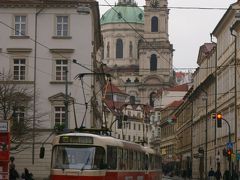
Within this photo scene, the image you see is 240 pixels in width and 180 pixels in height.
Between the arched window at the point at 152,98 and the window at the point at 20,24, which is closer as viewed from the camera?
the window at the point at 20,24

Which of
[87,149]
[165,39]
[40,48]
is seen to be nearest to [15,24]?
[40,48]

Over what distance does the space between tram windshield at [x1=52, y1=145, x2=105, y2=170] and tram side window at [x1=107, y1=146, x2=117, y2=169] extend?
537 mm

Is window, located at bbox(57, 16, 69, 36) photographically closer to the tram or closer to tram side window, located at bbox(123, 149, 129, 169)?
tram side window, located at bbox(123, 149, 129, 169)

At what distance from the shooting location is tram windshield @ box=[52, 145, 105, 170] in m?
29.0

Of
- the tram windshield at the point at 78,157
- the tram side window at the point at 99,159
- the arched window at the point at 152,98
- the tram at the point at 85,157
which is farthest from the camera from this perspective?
the arched window at the point at 152,98

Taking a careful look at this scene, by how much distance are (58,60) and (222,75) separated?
2109 centimetres

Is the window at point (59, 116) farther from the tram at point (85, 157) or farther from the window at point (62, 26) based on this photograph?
the tram at point (85, 157)

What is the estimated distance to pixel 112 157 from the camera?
1206 inches

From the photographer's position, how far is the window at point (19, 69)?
57750mm

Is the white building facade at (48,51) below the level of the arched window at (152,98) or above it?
below

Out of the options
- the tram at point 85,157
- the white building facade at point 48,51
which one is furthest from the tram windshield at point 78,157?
the white building facade at point 48,51

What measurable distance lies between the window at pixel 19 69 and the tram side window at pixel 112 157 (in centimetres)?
2788

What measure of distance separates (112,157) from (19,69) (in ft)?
93.3

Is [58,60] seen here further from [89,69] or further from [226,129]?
[226,129]
